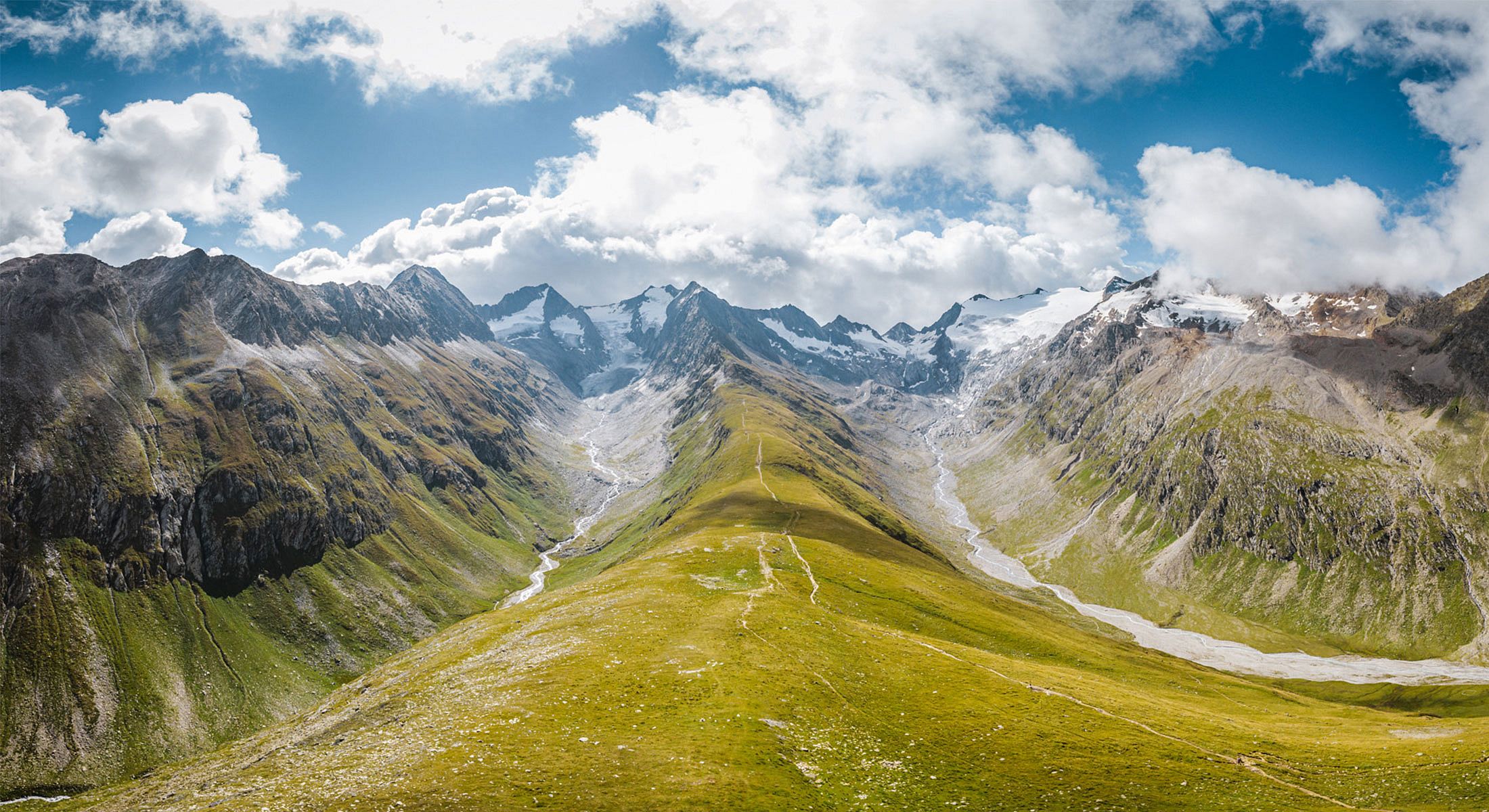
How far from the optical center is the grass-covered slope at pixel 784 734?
4184cm

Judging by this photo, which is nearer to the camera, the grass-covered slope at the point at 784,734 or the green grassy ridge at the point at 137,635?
the grass-covered slope at the point at 784,734

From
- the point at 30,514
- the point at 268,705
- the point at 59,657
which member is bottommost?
the point at 268,705

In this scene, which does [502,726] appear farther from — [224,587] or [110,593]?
[224,587]

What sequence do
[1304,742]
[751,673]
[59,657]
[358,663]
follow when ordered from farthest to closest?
[358,663]
[59,657]
[751,673]
[1304,742]

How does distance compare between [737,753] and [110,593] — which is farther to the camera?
[110,593]

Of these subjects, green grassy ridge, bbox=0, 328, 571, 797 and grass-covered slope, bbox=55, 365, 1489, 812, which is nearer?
grass-covered slope, bbox=55, 365, 1489, 812

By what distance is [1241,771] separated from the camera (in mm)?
47438

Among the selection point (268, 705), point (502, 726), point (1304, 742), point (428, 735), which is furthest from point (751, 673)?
point (268, 705)

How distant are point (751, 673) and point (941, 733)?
1785 centimetres

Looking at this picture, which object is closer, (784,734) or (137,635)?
(784,734)

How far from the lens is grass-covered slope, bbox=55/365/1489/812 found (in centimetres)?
4184

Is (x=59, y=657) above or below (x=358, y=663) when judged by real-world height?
above

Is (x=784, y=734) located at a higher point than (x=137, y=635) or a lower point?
higher

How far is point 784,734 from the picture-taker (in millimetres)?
50375
